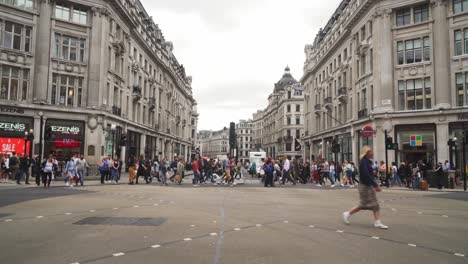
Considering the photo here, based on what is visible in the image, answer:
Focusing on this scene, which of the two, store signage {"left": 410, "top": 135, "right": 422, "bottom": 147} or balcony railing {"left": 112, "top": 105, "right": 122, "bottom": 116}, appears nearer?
store signage {"left": 410, "top": 135, "right": 422, "bottom": 147}

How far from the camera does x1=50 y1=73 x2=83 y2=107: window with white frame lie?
31844 millimetres

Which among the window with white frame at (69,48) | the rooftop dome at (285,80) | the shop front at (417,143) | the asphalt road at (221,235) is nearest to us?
the asphalt road at (221,235)

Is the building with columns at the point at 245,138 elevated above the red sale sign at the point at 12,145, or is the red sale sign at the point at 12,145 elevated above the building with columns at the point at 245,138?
the building with columns at the point at 245,138

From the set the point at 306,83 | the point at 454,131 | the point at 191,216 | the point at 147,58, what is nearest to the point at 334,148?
the point at 454,131

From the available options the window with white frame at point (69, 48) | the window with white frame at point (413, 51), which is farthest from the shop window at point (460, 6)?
the window with white frame at point (69, 48)

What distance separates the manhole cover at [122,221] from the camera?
333 inches

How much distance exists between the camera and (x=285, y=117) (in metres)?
92.1

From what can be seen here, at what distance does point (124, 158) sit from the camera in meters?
40.8

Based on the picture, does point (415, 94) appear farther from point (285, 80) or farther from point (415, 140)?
point (285, 80)

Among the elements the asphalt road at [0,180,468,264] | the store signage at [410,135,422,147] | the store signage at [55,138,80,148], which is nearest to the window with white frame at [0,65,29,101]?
the store signage at [55,138,80,148]

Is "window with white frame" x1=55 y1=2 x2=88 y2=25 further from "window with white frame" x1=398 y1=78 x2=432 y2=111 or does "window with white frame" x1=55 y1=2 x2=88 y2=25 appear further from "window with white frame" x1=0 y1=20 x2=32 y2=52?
"window with white frame" x1=398 y1=78 x2=432 y2=111

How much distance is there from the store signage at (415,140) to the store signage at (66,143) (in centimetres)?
2976

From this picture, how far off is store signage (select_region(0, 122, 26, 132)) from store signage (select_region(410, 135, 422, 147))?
3335cm

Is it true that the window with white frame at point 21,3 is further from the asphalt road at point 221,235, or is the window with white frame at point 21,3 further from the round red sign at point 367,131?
the round red sign at point 367,131
